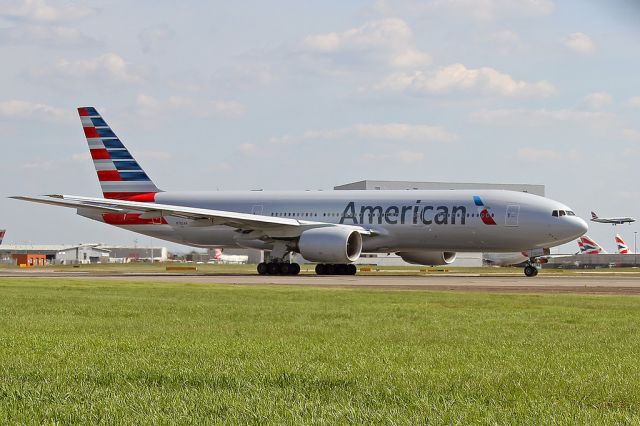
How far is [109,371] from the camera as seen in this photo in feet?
29.4

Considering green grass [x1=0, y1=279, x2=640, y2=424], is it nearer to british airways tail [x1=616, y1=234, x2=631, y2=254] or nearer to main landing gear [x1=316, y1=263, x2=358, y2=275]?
main landing gear [x1=316, y1=263, x2=358, y2=275]

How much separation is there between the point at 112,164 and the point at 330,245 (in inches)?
631

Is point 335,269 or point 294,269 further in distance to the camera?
point 335,269

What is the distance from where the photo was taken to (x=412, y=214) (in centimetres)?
4550

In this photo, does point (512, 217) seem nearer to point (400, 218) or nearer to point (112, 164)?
point (400, 218)

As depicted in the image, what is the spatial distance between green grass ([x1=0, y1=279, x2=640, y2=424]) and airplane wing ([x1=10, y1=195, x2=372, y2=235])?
27.1 m

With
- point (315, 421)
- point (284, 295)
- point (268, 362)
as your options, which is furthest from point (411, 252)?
point (315, 421)

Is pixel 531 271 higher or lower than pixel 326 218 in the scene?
lower

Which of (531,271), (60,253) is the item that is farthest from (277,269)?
(60,253)

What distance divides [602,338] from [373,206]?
113ft

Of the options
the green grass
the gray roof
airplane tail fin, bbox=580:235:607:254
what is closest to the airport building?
the gray roof

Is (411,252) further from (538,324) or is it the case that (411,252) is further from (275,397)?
(275,397)

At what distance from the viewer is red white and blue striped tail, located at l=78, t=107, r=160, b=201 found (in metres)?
53.0

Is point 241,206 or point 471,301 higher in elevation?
point 241,206
